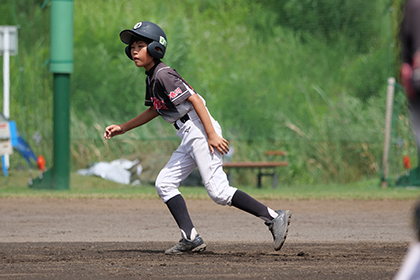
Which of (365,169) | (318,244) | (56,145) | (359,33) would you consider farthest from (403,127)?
(318,244)

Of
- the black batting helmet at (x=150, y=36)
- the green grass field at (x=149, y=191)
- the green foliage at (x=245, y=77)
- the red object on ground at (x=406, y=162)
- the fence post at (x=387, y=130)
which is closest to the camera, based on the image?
the black batting helmet at (x=150, y=36)

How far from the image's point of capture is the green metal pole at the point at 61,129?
1175cm

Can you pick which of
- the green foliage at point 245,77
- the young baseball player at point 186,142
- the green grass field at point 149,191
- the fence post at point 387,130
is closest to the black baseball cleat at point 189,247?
the young baseball player at point 186,142

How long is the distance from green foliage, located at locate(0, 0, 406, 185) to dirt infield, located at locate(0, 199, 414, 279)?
4513mm

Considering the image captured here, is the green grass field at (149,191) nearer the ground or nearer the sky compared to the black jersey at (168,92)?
nearer the ground

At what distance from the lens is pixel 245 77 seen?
59.8 feet

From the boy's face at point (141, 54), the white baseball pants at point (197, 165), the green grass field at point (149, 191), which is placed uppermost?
the boy's face at point (141, 54)

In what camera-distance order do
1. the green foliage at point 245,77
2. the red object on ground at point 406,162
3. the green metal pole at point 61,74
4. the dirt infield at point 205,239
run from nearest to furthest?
the dirt infield at point 205,239, the green metal pole at point 61,74, the red object on ground at point 406,162, the green foliage at point 245,77

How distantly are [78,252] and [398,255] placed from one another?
255 centimetres

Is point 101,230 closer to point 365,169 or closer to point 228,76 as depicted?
point 365,169

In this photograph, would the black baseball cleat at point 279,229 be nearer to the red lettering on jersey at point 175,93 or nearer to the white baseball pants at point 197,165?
the white baseball pants at point 197,165

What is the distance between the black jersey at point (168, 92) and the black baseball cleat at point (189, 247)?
939mm

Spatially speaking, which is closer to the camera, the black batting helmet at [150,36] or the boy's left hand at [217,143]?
the boy's left hand at [217,143]

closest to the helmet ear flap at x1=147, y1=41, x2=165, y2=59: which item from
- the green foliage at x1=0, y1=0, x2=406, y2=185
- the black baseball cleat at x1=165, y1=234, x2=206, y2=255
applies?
the black baseball cleat at x1=165, y1=234, x2=206, y2=255
